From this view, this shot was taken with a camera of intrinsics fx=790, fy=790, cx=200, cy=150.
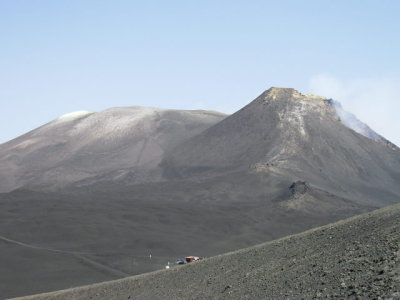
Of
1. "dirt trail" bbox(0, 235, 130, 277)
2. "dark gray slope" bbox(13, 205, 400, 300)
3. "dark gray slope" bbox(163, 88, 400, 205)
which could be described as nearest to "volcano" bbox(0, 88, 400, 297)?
"dirt trail" bbox(0, 235, 130, 277)

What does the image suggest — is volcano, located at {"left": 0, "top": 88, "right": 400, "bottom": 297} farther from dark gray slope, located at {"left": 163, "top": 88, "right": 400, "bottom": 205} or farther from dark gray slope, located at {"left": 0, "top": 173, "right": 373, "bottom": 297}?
dark gray slope, located at {"left": 163, "top": 88, "right": 400, "bottom": 205}

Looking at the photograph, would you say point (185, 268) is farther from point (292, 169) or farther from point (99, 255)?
point (292, 169)

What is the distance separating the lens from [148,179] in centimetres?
15400

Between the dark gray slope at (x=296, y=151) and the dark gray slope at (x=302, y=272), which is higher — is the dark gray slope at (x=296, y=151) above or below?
above

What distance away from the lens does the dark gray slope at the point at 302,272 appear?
21.9 metres

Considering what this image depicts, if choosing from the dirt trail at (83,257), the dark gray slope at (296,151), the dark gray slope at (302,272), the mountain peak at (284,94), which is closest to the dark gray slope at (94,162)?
the dark gray slope at (296,151)

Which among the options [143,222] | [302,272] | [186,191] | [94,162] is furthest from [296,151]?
[302,272]

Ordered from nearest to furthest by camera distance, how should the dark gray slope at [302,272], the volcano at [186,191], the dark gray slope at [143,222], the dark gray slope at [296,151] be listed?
the dark gray slope at [302,272] < the dark gray slope at [143,222] < the volcano at [186,191] < the dark gray slope at [296,151]

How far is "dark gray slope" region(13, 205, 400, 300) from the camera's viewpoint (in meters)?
21.9

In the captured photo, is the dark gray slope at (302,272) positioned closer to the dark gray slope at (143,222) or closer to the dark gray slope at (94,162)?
the dark gray slope at (143,222)

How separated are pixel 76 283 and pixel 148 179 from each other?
98.7m

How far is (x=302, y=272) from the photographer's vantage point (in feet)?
84.1

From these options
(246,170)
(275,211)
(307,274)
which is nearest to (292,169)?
(246,170)

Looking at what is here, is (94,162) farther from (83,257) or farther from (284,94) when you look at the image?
(83,257)
